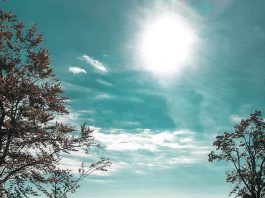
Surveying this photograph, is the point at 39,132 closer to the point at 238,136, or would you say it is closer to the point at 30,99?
the point at 30,99

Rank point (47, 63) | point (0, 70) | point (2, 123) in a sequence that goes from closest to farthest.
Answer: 1. point (2, 123)
2. point (0, 70)
3. point (47, 63)

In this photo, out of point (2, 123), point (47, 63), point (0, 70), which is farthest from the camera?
point (47, 63)

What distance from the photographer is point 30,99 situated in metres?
22.0

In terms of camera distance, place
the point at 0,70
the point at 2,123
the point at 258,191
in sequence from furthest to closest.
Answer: the point at 258,191 < the point at 0,70 < the point at 2,123

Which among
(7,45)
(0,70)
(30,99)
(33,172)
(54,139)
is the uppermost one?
(7,45)

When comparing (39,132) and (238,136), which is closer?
(39,132)

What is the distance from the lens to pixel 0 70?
22500 mm

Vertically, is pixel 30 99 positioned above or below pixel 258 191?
above

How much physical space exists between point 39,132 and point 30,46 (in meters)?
6.65

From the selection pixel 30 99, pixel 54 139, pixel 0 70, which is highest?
pixel 0 70

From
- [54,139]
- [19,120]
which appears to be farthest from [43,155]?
[19,120]

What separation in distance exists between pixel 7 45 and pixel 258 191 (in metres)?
29.1

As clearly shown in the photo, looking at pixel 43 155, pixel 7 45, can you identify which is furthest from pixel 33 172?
pixel 7 45

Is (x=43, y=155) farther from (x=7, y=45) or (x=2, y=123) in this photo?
(x=7, y=45)
